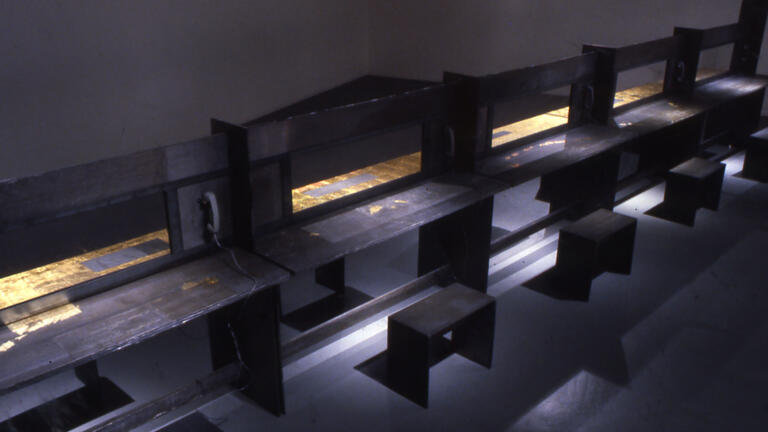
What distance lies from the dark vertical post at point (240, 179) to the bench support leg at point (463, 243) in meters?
1.59

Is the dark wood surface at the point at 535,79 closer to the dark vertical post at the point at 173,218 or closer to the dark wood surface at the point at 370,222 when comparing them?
the dark wood surface at the point at 370,222

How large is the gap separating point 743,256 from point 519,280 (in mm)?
1871

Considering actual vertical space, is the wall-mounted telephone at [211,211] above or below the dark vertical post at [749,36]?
below

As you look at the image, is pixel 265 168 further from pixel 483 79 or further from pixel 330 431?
pixel 483 79

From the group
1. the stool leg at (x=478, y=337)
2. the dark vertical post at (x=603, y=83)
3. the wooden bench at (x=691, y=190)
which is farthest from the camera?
the wooden bench at (x=691, y=190)

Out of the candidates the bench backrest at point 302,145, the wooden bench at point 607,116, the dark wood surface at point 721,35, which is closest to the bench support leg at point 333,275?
the bench backrest at point 302,145

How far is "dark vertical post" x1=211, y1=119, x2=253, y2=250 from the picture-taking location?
3.34 meters

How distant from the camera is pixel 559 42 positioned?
34.9ft

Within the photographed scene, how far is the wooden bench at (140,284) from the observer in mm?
2711

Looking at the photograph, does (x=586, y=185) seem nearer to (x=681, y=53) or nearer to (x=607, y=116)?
(x=607, y=116)

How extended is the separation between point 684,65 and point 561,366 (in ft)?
13.9

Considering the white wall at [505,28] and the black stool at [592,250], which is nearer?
the black stool at [592,250]

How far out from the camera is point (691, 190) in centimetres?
588

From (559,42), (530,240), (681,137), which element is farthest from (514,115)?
(530,240)
